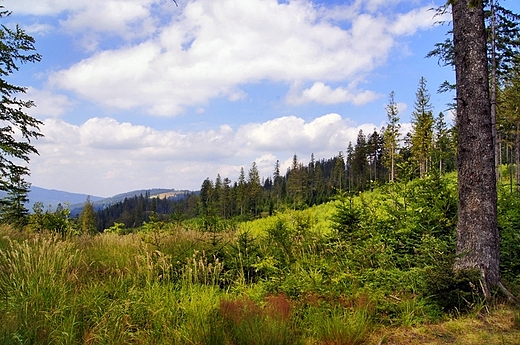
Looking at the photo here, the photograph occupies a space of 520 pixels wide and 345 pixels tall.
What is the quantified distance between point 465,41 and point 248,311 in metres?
4.94

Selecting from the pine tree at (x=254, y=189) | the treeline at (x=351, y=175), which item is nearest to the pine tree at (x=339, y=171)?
the treeline at (x=351, y=175)

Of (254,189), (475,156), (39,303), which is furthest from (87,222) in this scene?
(254,189)

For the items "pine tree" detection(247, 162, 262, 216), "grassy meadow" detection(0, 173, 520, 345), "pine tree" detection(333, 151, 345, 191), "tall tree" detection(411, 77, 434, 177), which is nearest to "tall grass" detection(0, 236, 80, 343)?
"grassy meadow" detection(0, 173, 520, 345)

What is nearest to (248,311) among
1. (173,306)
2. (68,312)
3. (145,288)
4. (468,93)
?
(173,306)

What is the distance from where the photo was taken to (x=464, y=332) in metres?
3.73

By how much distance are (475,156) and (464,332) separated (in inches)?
96.3

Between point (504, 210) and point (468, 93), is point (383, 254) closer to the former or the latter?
point (468, 93)

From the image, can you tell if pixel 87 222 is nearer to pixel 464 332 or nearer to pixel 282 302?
pixel 282 302

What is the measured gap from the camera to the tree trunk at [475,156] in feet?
15.4

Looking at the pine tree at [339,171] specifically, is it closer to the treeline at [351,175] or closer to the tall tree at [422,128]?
the treeline at [351,175]

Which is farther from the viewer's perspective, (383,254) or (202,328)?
(383,254)

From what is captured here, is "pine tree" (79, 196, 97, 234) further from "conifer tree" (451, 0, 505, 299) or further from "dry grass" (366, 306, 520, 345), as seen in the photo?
"conifer tree" (451, 0, 505, 299)

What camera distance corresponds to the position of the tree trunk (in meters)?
4.68

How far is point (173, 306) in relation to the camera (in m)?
4.24
